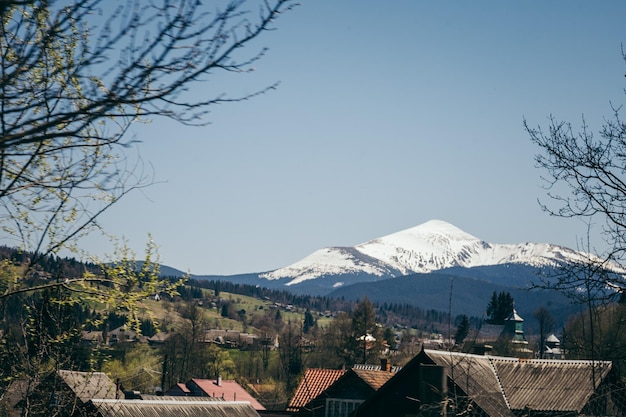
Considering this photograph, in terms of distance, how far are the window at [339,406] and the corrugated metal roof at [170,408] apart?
3371mm

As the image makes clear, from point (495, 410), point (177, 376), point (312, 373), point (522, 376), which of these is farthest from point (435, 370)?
point (177, 376)

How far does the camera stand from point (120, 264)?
34.8 feet

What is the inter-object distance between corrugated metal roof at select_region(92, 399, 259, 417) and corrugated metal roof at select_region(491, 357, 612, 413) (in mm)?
12084

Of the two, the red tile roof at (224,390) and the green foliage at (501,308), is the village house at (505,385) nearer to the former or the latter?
the red tile roof at (224,390)

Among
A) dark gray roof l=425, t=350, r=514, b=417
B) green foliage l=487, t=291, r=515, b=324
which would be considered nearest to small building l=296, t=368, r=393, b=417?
dark gray roof l=425, t=350, r=514, b=417

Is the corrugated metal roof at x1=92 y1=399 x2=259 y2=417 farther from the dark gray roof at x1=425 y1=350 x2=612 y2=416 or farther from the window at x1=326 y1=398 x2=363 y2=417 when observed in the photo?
the dark gray roof at x1=425 y1=350 x2=612 y2=416

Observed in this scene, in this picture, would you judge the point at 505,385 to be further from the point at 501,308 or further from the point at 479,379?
the point at 501,308

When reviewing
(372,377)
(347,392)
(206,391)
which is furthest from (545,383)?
(206,391)

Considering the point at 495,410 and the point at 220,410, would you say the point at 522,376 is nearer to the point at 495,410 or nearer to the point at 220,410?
the point at 495,410

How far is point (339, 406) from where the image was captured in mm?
40906

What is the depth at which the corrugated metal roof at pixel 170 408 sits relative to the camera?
34966 millimetres

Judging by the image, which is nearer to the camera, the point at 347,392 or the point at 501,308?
the point at 347,392

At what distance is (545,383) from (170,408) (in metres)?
15.0

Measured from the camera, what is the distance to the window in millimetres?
40344
